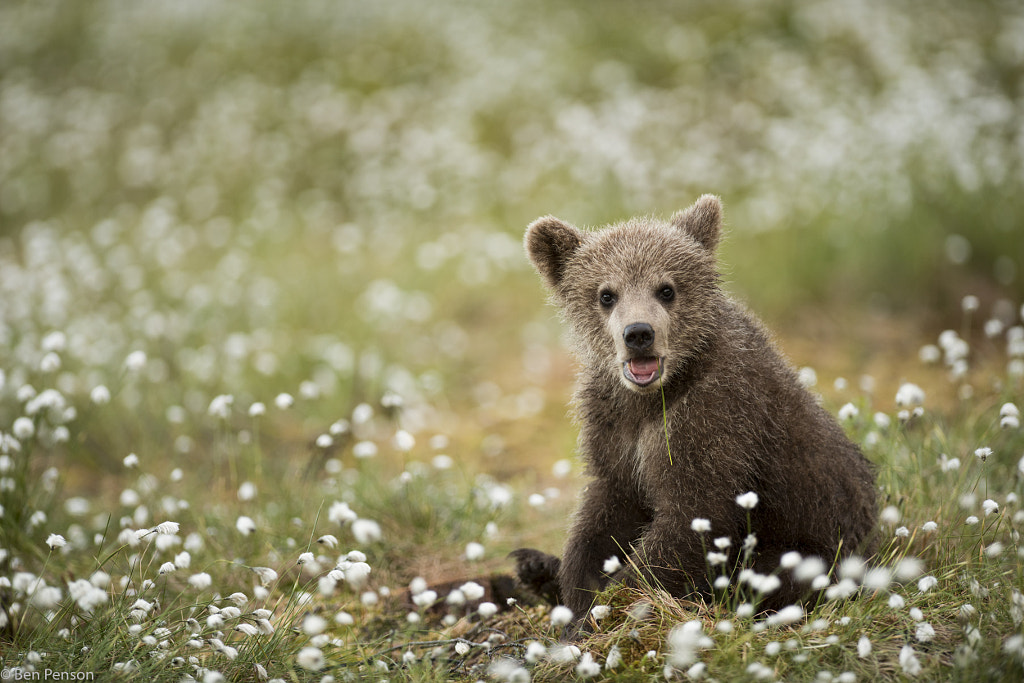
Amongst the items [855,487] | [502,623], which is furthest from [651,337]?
[502,623]

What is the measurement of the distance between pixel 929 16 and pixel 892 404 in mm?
8749

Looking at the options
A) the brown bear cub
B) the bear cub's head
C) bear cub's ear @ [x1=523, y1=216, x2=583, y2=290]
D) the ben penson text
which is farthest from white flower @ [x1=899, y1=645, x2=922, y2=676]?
the ben penson text

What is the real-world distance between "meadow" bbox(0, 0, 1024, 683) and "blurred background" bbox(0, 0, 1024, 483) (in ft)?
0.17

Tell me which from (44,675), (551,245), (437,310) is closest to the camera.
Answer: (44,675)

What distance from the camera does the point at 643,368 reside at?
341 centimetres

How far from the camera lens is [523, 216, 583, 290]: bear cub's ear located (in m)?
3.95

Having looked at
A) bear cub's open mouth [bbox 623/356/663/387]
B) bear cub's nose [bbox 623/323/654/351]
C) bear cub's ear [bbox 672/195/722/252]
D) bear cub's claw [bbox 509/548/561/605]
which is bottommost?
bear cub's claw [bbox 509/548/561/605]

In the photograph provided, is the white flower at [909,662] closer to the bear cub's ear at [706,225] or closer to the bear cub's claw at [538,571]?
the bear cub's claw at [538,571]

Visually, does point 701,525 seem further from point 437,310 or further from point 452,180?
point 452,180

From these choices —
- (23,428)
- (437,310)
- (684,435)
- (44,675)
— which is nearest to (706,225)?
(684,435)

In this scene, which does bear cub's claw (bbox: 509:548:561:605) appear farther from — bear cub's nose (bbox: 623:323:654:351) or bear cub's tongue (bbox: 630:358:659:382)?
bear cub's nose (bbox: 623:323:654:351)

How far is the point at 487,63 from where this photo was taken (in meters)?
12.8

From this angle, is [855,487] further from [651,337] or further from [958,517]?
[651,337]

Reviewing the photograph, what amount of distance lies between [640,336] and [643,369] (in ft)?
0.47
